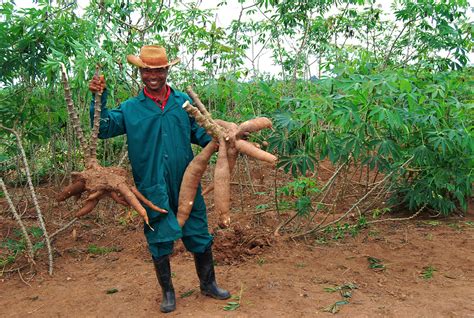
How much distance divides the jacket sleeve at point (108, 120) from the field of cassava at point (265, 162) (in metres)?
0.08

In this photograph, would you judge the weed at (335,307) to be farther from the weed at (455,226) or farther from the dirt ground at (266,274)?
the weed at (455,226)

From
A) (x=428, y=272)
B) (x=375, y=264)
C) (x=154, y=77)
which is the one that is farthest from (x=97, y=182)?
(x=428, y=272)

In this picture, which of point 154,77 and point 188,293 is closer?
point 154,77

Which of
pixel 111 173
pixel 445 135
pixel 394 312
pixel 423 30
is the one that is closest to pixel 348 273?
pixel 394 312

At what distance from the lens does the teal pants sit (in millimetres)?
2644

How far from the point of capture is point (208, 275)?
2.84 meters

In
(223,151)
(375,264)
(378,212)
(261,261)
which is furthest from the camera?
(378,212)

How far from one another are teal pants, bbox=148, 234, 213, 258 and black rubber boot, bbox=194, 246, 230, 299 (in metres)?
0.05

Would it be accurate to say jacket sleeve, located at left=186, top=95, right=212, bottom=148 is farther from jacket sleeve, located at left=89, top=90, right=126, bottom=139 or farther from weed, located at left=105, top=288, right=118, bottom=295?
weed, located at left=105, top=288, right=118, bottom=295

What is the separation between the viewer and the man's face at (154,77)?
254 centimetres

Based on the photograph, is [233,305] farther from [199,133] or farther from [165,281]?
[199,133]

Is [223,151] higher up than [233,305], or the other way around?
[223,151]

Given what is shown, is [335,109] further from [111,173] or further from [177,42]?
[177,42]

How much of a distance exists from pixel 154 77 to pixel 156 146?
0.36 m
